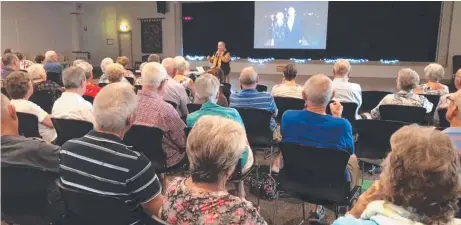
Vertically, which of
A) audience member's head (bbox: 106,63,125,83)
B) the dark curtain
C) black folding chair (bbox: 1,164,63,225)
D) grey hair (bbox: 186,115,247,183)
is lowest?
black folding chair (bbox: 1,164,63,225)

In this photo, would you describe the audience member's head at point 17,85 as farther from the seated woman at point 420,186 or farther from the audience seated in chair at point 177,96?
the seated woman at point 420,186

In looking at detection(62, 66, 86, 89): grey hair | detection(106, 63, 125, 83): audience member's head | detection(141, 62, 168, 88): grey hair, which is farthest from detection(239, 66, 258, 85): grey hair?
detection(62, 66, 86, 89): grey hair

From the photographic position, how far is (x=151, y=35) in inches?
552

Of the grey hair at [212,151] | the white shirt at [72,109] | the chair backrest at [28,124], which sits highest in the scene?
the grey hair at [212,151]

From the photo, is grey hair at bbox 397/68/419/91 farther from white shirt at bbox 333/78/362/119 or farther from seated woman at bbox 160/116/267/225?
seated woman at bbox 160/116/267/225

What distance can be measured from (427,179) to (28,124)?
3002mm

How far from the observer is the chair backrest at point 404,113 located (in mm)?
3738

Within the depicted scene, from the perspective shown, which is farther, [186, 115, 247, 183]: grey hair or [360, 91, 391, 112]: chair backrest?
[360, 91, 391, 112]: chair backrest

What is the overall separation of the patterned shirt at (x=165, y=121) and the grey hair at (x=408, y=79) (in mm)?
2263

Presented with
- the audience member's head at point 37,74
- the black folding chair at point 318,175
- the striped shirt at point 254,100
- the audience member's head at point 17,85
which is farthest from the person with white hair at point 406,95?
the audience member's head at point 37,74

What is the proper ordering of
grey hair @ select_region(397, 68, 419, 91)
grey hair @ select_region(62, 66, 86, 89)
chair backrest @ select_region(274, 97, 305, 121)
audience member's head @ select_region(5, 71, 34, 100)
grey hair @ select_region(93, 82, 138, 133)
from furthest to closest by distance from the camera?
chair backrest @ select_region(274, 97, 305, 121) < grey hair @ select_region(397, 68, 419, 91) < grey hair @ select_region(62, 66, 86, 89) < audience member's head @ select_region(5, 71, 34, 100) < grey hair @ select_region(93, 82, 138, 133)

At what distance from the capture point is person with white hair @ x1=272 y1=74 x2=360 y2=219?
2.63 m

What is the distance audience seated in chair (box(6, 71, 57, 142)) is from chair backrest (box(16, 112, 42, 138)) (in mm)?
77

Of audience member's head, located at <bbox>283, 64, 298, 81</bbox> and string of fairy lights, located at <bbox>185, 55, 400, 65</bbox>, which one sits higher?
audience member's head, located at <bbox>283, 64, 298, 81</bbox>
